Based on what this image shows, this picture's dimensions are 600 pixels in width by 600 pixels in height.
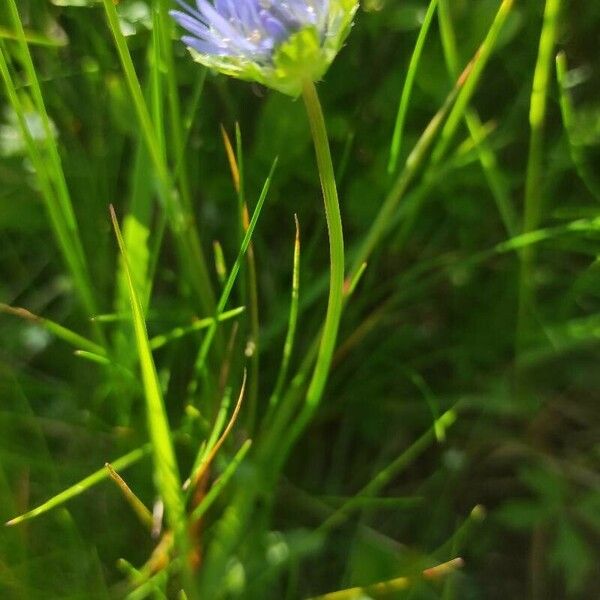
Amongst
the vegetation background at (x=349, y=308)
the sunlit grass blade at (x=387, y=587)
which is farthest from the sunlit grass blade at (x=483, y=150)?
the sunlit grass blade at (x=387, y=587)

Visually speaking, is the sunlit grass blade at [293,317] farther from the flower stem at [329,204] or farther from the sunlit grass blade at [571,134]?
the sunlit grass blade at [571,134]

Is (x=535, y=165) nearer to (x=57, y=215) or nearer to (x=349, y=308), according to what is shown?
(x=349, y=308)

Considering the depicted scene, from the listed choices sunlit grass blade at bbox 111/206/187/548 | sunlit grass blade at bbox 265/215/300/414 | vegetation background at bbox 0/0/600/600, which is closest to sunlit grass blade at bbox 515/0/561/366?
vegetation background at bbox 0/0/600/600

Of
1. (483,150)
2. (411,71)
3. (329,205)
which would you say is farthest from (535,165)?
(329,205)

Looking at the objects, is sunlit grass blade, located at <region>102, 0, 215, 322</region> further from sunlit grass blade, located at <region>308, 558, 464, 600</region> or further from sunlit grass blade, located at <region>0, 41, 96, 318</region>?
sunlit grass blade, located at <region>308, 558, 464, 600</region>

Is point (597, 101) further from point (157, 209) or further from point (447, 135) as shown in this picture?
point (157, 209)

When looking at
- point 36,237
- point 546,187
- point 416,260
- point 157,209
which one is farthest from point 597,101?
point 36,237

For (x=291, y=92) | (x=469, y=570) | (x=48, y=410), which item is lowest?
(x=469, y=570)
